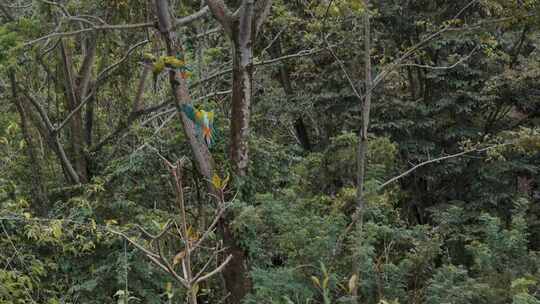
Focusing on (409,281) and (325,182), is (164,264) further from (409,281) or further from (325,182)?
(325,182)

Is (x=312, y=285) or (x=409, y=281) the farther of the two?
(x=409, y=281)

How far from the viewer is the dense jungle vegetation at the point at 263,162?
3.40 meters

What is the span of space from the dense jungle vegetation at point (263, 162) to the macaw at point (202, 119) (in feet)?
0.06

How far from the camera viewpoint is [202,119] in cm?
385

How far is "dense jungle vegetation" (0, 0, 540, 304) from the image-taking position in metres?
3.40

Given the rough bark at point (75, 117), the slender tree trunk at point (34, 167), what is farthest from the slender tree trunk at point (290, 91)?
the slender tree trunk at point (34, 167)

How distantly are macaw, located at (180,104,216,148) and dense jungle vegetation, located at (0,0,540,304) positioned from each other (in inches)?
0.7

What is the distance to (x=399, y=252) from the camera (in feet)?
13.3

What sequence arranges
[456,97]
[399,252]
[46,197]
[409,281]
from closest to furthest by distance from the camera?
[409,281]
[399,252]
[46,197]
[456,97]

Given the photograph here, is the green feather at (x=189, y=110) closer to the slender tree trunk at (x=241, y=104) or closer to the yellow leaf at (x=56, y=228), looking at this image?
the slender tree trunk at (x=241, y=104)

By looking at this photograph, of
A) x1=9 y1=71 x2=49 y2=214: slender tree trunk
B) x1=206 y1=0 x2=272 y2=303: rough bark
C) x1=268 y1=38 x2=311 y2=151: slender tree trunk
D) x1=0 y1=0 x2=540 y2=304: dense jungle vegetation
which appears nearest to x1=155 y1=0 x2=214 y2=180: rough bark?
x1=0 y1=0 x2=540 y2=304: dense jungle vegetation

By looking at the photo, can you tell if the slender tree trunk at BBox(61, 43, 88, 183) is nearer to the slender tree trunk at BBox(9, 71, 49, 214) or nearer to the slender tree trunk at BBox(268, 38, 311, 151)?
the slender tree trunk at BBox(9, 71, 49, 214)

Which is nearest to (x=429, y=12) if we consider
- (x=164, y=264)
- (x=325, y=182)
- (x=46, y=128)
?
(x=325, y=182)

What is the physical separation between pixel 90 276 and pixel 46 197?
1.06 metres
